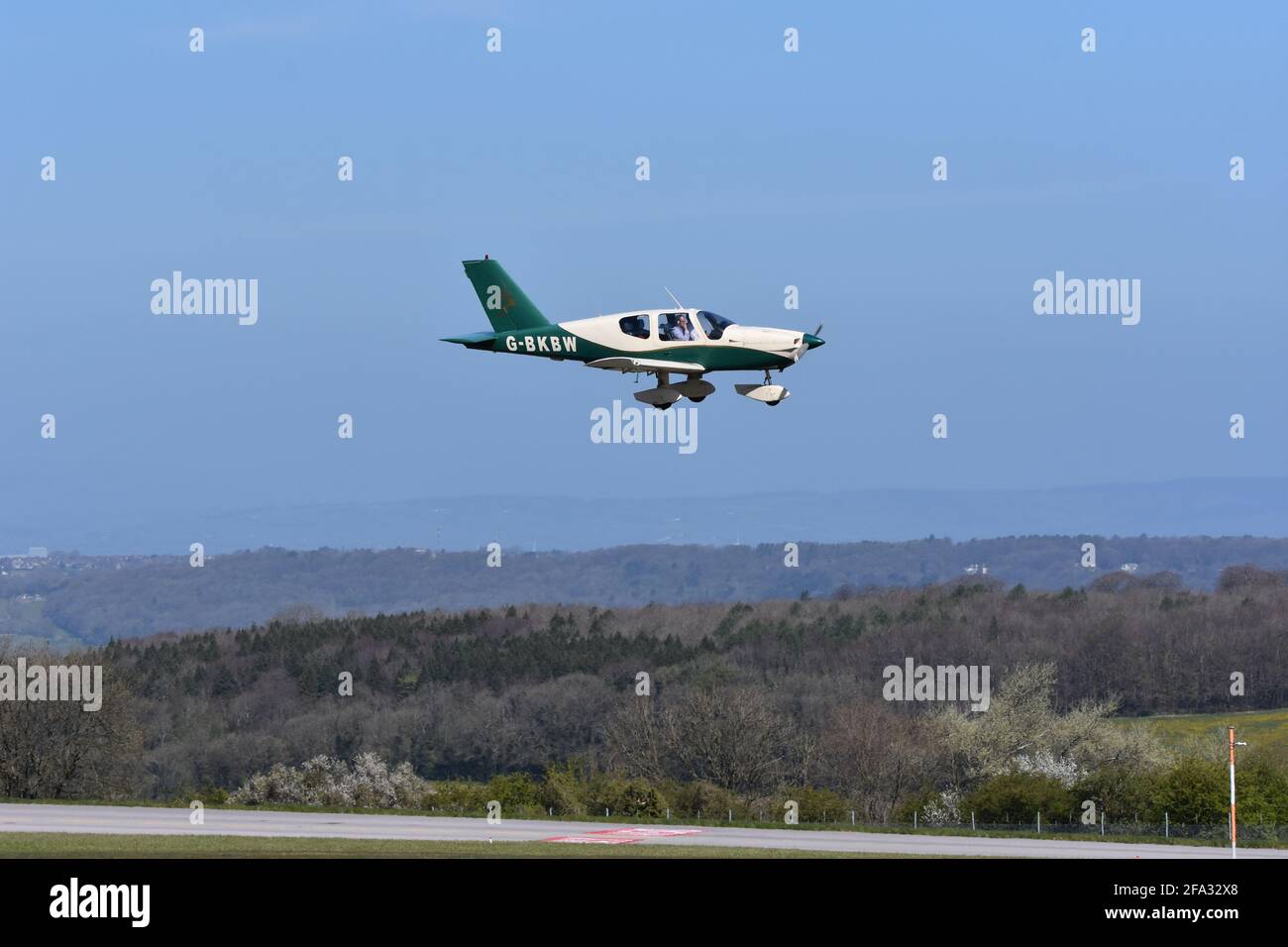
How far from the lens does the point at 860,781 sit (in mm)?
111062

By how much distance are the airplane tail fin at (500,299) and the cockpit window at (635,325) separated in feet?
7.48

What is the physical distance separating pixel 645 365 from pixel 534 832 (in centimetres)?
2528

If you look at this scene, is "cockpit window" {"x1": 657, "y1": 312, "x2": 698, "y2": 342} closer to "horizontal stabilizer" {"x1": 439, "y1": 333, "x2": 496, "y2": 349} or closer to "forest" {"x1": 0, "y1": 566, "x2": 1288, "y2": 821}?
"horizontal stabilizer" {"x1": 439, "y1": 333, "x2": 496, "y2": 349}

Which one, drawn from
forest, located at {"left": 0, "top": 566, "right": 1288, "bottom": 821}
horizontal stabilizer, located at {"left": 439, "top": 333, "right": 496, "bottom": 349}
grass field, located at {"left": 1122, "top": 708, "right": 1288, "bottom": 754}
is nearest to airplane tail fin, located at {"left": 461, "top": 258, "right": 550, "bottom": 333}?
horizontal stabilizer, located at {"left": 439, "top": 333, "right": 496, "bottom": 349}

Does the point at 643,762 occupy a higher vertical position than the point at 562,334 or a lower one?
lower

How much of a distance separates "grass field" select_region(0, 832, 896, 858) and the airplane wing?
15497 mm

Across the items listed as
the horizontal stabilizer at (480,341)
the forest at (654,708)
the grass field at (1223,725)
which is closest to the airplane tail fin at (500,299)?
the horizontal stabilizer at (480,341)

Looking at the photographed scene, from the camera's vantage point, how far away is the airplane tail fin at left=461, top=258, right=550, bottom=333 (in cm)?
4722

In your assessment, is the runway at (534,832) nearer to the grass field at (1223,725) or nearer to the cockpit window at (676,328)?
the cockpit window at (676,328)

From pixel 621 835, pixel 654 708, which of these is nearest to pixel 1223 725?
pixel 654 708
